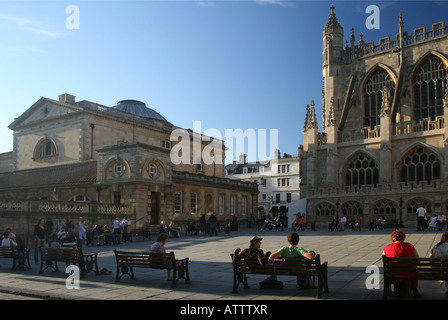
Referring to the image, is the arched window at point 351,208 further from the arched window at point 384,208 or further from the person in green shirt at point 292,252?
the person in green shirt at point 292,252

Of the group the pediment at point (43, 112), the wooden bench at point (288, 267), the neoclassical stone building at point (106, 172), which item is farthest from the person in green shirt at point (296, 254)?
the pediment at point (43, 112)

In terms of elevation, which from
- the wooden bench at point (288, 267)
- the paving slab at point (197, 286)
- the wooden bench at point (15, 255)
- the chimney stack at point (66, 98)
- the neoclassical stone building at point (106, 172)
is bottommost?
the paving slab at point (197, 286)

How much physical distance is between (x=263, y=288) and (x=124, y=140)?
36.4 m

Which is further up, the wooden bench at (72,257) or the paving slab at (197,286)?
the wooden bench at (72,257)

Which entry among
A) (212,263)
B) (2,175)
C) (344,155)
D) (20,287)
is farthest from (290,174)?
(20,287)

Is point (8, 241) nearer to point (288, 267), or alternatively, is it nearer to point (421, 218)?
point (288, 267)

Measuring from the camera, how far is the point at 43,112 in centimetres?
4488

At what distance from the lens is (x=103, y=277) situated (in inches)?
449

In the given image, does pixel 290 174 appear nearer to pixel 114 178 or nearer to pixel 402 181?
pixel 402 181

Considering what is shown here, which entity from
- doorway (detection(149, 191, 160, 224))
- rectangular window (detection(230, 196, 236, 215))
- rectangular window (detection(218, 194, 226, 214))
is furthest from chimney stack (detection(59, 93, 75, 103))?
doorway (detection(149, 191, 160, 224))

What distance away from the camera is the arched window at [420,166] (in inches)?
1436

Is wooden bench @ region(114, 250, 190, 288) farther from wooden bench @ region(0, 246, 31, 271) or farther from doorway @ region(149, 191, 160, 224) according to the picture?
doorway @ region(149, 191, 160, 224)

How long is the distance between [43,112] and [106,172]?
19388 millimetres

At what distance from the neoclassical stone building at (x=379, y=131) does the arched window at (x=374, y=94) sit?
102 mm
